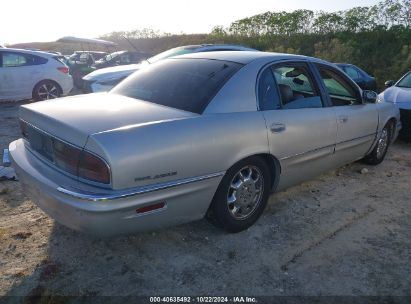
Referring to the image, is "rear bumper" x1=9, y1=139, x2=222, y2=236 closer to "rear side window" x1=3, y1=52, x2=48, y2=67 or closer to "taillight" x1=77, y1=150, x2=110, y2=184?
"taillight" x1=77, y1=150, x2=110, y2=184

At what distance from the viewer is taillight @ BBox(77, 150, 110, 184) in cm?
252

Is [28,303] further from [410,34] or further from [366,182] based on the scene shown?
[410,34]

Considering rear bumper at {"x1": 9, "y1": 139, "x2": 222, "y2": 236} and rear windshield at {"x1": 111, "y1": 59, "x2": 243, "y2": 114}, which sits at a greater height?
rear windshield at {"x1": 111, "y1": 59, "x2": 243, "y2": 114}

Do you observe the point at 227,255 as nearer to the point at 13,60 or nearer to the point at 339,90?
the point at 339,90

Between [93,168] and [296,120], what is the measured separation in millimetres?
1974

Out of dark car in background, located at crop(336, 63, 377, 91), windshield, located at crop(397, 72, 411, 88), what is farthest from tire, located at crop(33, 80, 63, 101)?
dark car in background, located at crop(336, 63, 377, 91)

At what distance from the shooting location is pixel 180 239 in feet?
11.0

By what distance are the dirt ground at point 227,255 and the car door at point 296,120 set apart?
1.55ft

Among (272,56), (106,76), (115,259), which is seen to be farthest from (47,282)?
(106,76)

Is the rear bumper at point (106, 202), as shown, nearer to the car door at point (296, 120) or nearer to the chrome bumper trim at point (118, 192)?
the chrome bumper trim at point (118, 192)

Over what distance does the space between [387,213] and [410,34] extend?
16.5m

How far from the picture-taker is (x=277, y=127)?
11.4ft

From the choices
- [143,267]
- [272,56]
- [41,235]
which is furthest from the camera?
[272,56]

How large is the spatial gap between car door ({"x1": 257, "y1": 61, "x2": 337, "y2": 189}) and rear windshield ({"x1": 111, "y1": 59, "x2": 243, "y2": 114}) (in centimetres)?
41
